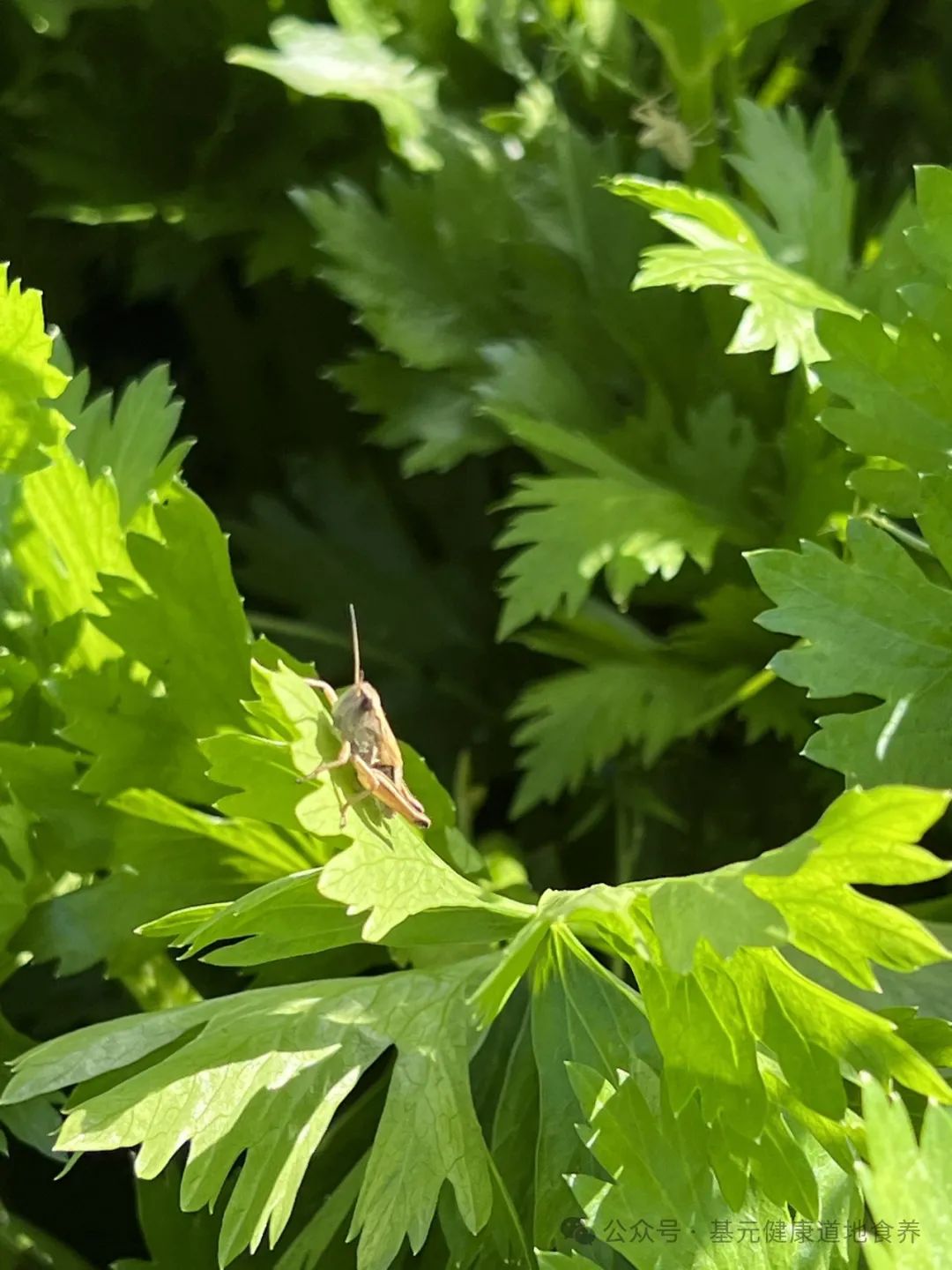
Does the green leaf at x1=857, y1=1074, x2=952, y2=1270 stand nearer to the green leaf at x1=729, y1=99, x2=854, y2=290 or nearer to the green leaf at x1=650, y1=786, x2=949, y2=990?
the green leaf at x1=650, y1=786, x2=949, y2=990

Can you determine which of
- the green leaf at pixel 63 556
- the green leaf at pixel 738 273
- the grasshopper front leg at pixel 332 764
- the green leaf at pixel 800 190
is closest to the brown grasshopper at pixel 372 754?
the grasshopper front leg at pixel 332 764

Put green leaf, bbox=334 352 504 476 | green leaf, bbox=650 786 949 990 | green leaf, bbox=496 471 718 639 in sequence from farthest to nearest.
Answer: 1. green leaf, bbox=334 352 504 476
2. green leaf, bbox=496 471 718 639
3. green leaf, bbox=650 786 949 990

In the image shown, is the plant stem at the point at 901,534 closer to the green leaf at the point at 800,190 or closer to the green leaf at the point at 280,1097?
the green leaf at the point at 800,190

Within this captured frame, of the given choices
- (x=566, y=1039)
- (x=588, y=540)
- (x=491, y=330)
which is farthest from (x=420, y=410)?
(x=566, y=1039)

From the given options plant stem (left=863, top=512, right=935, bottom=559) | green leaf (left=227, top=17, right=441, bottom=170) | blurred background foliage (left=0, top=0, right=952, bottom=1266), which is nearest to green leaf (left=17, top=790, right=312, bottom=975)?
blurred background foliage (left=0, top=0, right=952, bottom=1266)

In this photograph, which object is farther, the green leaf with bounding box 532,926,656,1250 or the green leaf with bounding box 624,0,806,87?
the green leaf with bounding box 624,0,806,87

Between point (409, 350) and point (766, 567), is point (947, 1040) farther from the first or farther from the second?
point (409, 350)

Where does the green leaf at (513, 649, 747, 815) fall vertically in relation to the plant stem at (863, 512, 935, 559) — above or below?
below
